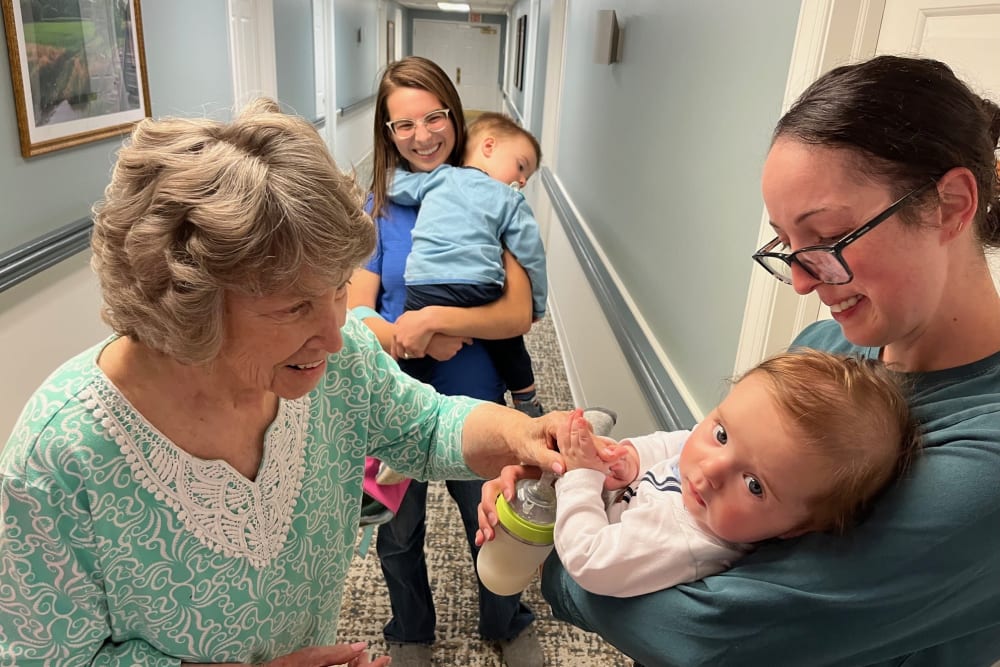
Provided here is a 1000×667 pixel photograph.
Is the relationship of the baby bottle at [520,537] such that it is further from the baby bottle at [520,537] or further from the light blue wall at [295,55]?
the light blue wall at [295,55]

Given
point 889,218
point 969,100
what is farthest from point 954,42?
point 889,218

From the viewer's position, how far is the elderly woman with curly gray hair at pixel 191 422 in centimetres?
72

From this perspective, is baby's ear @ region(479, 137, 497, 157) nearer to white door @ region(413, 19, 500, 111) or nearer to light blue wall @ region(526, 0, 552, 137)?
light blue wall @ region(526, 0, 552, 137)

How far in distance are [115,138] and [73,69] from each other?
1.41 ft

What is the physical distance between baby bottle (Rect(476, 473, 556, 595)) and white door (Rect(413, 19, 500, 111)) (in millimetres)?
14298

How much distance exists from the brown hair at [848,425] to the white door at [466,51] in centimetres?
1448

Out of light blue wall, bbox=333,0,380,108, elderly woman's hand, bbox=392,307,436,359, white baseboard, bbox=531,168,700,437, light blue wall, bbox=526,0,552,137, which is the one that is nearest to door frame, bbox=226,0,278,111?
light blue wall, bbox=526,0,552,137

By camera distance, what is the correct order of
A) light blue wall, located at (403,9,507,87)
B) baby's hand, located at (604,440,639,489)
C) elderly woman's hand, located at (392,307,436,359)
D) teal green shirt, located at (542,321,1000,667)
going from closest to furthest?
teal green shirt, located at (542,321,1000,667) < baby's hand, located at (604,440,639,489) < elderly woman's hand, located at (392,307,436,359) < light blue wall, located at (403,9,507,87)

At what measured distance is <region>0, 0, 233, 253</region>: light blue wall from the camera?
2.11 metres

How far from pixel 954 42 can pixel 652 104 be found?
1241 mm

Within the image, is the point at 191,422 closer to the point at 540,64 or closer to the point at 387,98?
the point at 387,98

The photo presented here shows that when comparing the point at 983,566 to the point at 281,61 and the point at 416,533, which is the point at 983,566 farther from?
the point at 281,61

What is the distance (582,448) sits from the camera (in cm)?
91

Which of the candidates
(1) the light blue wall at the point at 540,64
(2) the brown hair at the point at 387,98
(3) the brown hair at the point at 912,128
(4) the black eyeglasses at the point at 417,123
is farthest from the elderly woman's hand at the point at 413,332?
(1) the light blue wall at the point at 540,64
